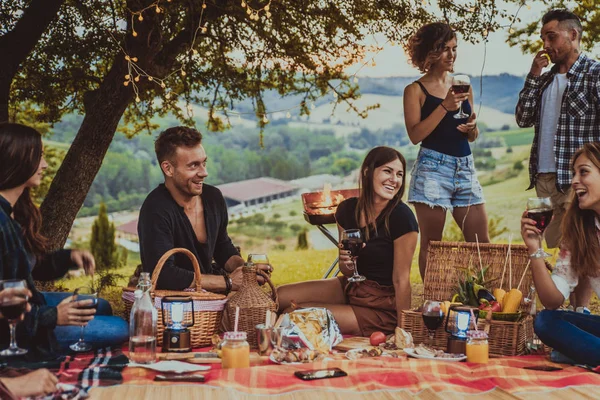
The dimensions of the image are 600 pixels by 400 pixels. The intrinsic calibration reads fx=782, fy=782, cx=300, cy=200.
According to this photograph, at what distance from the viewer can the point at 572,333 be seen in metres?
3.53

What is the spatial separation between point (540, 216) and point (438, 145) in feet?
3.96

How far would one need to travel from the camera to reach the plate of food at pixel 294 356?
3.44 m

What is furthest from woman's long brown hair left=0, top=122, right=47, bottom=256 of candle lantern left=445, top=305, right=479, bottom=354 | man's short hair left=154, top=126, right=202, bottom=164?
candle lantern left=445, top=305, right=479, bottom=354

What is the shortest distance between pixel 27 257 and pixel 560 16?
3.21 metres

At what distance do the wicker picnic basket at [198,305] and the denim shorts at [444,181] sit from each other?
1.37 m

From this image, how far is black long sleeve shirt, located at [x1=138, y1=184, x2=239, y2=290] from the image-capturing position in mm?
4070

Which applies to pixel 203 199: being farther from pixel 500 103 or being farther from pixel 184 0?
pixel 500 103

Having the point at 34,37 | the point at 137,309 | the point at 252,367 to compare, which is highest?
the point at 34,37

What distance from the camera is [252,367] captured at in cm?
330

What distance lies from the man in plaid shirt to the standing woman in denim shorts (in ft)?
1.37

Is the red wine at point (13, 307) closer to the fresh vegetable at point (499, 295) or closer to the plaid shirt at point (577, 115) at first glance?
the fresh vegetable at point (499, 295)

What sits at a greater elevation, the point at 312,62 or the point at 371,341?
the point at 312,62

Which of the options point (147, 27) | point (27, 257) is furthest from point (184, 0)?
point (27, 257)

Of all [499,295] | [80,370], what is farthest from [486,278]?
[80,370]
